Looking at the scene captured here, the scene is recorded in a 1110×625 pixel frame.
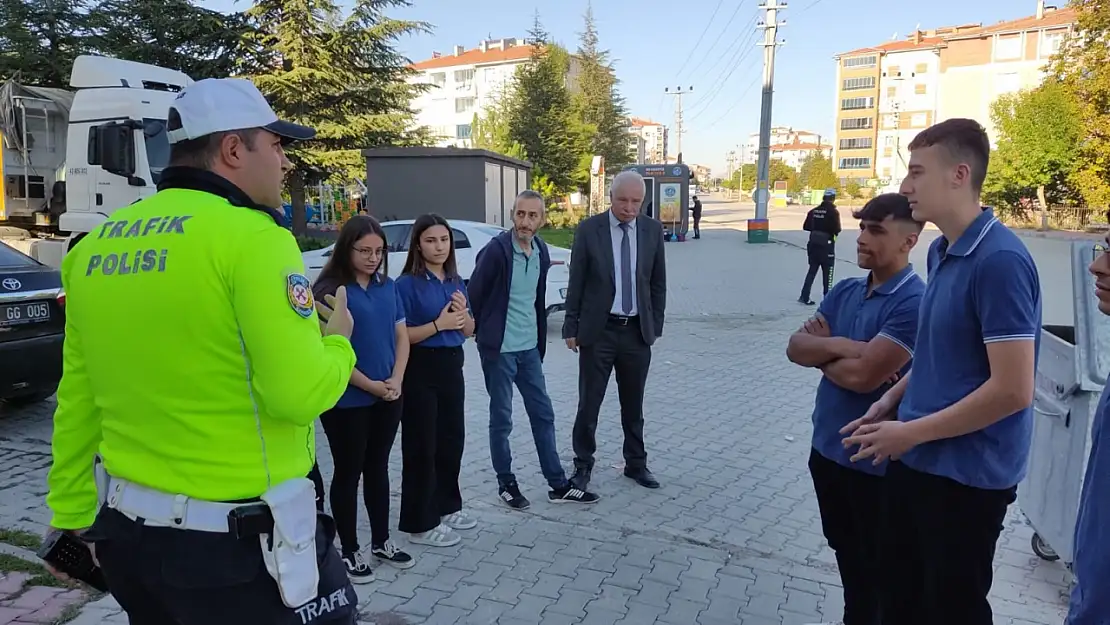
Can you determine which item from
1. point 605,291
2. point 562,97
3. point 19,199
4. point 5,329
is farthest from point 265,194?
point 562,97

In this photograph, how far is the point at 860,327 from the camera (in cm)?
301

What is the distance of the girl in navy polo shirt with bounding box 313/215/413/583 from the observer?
12.2 feet

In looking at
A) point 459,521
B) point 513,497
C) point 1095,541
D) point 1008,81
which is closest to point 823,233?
point 513,497

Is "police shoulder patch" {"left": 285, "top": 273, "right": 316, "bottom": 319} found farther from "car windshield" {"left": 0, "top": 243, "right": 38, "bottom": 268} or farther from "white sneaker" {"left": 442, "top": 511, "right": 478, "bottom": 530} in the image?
"car windshield" {"left": 0, "top": 243, "right": 38, "bottom": 268}

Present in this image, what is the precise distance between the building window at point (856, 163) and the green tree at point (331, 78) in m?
97.8

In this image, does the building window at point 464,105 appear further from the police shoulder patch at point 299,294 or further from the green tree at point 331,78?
the police shoulder patch at point 299,294

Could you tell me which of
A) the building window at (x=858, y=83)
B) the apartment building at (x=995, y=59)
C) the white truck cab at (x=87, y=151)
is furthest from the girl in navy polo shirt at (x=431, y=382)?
the building window at (x=858, y=83)

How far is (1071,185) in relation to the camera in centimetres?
3659

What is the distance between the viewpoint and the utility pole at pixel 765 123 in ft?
87.1

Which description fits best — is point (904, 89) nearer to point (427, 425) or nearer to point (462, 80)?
point (462, 80)

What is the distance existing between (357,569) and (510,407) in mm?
1396

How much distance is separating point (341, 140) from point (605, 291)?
22.3m

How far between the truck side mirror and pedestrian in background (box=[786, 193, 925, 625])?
29.4 ft

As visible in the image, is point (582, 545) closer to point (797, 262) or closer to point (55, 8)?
point (797, 262)
